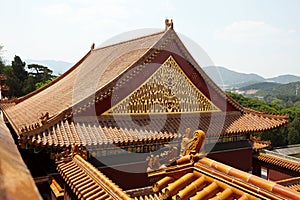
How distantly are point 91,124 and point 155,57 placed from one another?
3041 mm

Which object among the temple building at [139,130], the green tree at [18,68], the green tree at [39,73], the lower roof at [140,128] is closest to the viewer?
the temple building at [139,130]

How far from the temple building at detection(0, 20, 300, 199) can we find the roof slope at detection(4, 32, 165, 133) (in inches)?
6.6

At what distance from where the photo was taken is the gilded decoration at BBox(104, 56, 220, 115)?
8.52 metres

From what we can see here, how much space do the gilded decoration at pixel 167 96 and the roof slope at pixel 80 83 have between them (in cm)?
95

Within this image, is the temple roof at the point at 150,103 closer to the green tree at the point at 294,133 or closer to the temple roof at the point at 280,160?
the temple roof at the point at 280,160

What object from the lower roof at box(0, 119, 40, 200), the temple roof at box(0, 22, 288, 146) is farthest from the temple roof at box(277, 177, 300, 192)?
the lower roof at box(0, 119, 40, 200)

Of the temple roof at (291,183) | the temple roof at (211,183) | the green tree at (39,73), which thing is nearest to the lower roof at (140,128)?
the temple roof at (291,183)

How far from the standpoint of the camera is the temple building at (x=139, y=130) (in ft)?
18.3

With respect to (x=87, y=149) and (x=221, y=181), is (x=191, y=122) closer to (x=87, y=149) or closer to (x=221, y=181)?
(x=87, y=149)

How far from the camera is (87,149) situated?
7293mm

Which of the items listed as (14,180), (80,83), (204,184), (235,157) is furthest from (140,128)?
(14,180)

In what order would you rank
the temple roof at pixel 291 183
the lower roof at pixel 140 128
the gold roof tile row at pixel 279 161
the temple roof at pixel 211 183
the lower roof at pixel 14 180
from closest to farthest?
the lower roof at pixel 14 180 → the temple roof at pixel 211 183 → the lower roof at pixel 140 128 → the temple roof at pixel 291 183 → the gold roof tile row at pixel 279 161

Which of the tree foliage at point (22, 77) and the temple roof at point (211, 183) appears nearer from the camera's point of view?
the temple roof at point (211, 183)

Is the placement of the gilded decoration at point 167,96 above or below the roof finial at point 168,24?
below
